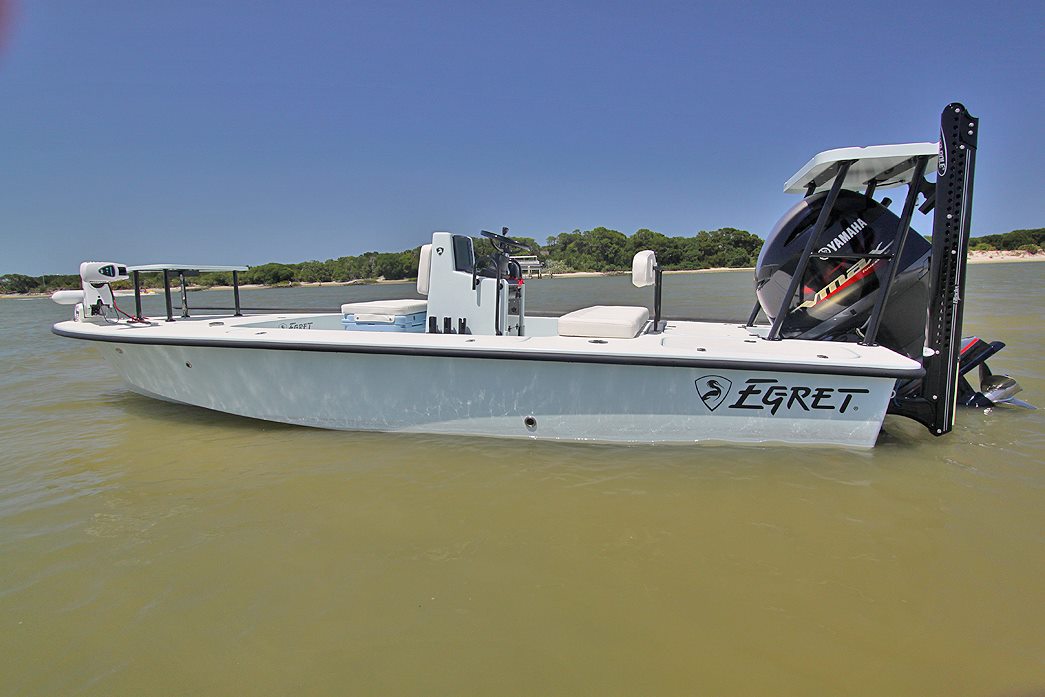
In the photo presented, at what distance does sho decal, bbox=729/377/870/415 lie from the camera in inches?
145

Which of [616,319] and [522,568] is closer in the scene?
[522,568]

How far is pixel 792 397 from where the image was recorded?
372 cm

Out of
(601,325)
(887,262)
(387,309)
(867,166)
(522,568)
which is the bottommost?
(522,568)

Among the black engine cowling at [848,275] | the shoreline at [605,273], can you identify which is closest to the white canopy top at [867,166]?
the black engine cowling at [848,275]

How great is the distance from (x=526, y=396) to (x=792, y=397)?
1.80 metres

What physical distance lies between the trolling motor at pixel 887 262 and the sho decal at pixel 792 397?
1.98ft

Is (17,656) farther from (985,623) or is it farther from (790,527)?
(985,623)

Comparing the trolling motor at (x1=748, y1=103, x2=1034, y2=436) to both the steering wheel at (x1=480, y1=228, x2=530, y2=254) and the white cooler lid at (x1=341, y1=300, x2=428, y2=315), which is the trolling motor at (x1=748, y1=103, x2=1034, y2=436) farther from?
the white cooler lid at (x1=341, y1=300, x2=428, y2=315)

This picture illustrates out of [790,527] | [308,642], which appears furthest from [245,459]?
[790,527]

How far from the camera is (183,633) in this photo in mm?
2086

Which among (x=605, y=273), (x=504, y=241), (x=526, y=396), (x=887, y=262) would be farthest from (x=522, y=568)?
(x=605, y=273)

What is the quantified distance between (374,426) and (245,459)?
0.92 metres

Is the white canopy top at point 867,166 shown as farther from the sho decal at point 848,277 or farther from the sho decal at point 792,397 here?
the sho decal at point 792,397

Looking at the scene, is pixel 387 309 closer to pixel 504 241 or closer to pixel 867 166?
pixel 504 241
